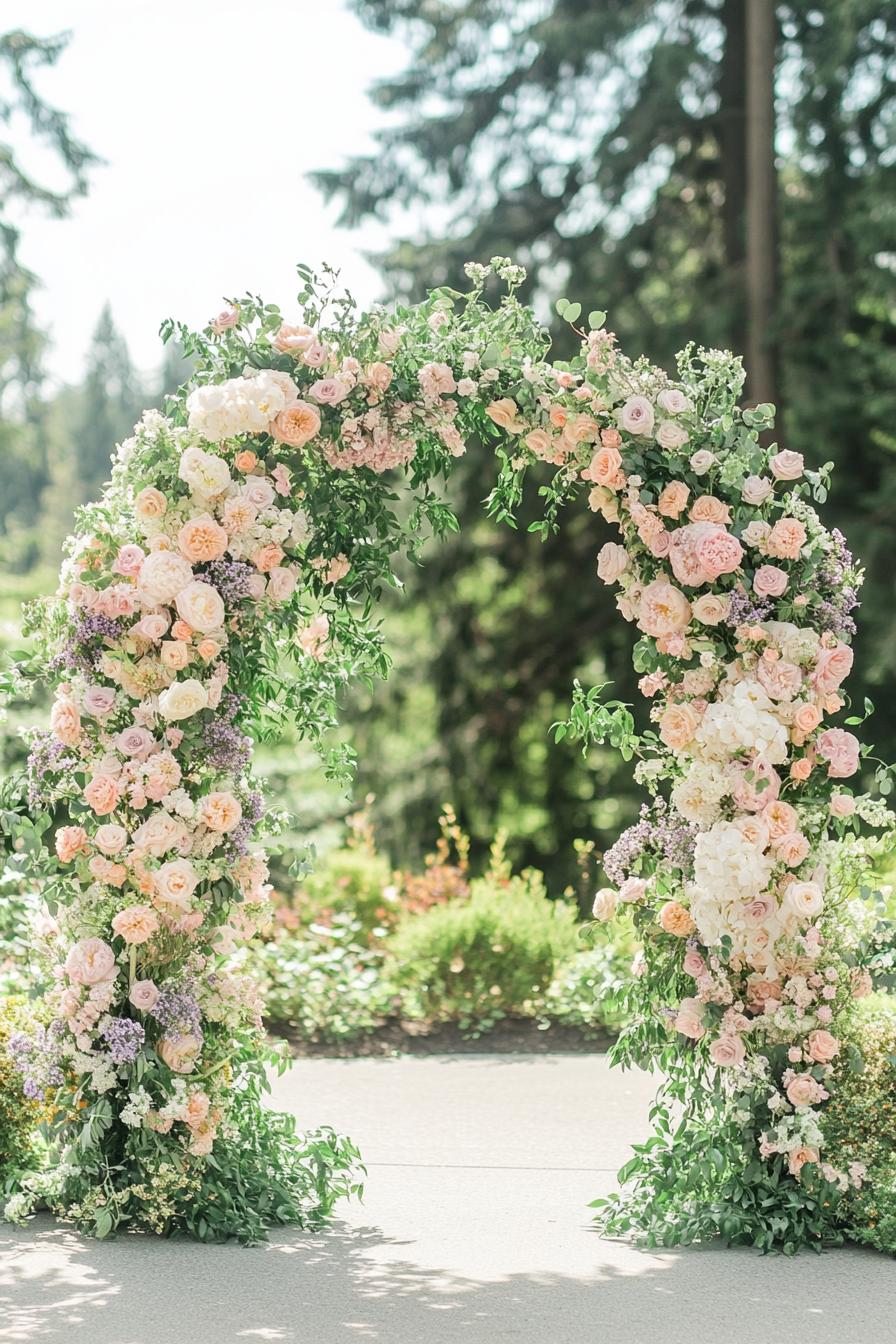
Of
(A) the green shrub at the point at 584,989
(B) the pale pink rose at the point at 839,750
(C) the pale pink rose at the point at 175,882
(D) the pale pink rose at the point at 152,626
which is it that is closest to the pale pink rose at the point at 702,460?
(B) the pale pink rose at the point at 839,750

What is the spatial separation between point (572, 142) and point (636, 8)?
1.01m

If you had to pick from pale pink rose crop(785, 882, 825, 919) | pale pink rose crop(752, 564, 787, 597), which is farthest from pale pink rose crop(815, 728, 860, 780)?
pale pink rose crop(752, 564, 787, 597)

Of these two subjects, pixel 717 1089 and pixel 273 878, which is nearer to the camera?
pixel 717 1089

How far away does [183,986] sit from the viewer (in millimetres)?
4824

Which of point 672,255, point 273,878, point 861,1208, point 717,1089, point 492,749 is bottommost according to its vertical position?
point 861,1208

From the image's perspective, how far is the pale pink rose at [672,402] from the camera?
4859 mm

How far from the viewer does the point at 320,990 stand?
26.4ft

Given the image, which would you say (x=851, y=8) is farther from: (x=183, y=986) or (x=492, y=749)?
(x=183, y=986)

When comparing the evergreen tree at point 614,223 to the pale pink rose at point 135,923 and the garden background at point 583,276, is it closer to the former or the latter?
the garden background at point 583,276

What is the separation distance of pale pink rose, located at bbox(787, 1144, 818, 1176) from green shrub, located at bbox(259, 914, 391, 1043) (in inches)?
141

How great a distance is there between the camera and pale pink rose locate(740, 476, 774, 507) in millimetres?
4824

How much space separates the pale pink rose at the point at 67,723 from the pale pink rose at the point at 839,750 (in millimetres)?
2334

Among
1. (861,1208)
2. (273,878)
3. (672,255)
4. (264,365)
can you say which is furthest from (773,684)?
(672,255)

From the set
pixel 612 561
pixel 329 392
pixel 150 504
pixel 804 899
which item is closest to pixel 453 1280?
pixel 804 899
